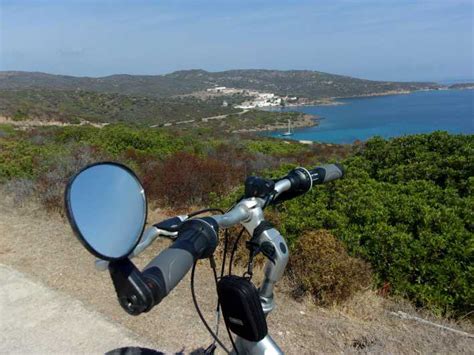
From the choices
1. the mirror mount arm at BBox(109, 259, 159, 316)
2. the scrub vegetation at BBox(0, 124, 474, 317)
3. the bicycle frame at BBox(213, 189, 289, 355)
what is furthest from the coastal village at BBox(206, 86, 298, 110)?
the mirror mount arm at BBox(109, 259, 159, 316)

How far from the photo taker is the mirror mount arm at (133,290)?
3.65 feet

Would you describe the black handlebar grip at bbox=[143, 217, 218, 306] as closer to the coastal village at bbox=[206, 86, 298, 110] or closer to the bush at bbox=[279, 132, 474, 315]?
the bush at bbox=[279, 132, 474, 315]

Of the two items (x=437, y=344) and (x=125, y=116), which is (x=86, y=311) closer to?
(x=437, y=344)

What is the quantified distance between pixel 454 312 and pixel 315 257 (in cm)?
138

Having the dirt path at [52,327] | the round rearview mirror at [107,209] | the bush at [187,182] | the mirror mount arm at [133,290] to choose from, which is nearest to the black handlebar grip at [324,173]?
the round rearview mirror at [107,209]

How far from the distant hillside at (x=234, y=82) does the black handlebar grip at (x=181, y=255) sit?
12280 cm

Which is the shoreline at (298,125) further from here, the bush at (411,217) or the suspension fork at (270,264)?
the suspension fork at (270,264)

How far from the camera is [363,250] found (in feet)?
16.2

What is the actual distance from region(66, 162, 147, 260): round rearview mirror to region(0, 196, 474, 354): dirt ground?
2.52 m

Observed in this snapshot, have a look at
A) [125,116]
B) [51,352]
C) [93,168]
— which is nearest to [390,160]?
[51,352]

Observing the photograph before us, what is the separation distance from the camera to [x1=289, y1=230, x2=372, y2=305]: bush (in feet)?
14.8

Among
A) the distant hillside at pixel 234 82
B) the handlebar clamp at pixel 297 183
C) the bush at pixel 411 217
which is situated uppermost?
the handlebar clamp at pixel 297 183

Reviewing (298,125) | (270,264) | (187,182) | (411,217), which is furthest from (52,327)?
(298,125)

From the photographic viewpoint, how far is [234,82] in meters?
174
